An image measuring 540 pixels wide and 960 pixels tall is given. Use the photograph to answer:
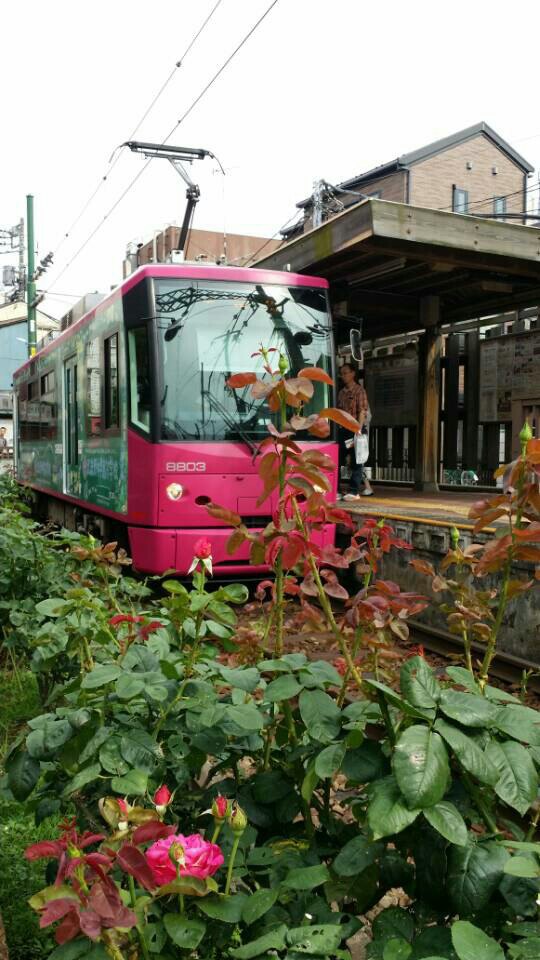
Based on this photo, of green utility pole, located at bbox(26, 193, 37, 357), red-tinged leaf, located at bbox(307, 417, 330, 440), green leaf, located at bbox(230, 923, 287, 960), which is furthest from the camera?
green utility pole, located at bbox(26, 193, 37, 357)

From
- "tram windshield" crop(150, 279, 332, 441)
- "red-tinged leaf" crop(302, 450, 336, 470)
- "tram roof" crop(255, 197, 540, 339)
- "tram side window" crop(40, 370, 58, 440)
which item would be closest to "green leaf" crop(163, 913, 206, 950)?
"red-tinged leaf" crop(302, 450, 336, 470)

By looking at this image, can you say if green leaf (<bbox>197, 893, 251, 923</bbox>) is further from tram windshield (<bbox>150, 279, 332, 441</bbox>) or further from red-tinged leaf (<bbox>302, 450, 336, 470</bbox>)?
tram windshield (<bbox>150, 279, 332, 441</bbox>)

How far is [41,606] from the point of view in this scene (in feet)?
7.34

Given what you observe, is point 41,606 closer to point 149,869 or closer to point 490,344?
point 149,869

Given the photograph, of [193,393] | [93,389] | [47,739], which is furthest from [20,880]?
[93,389]

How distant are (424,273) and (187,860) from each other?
9538 millimetres

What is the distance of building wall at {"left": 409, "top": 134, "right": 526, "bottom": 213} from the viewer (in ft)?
104

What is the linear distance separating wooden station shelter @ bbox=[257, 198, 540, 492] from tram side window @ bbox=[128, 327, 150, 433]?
2302 millimetres

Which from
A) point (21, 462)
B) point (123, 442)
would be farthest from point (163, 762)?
point (21, 462)

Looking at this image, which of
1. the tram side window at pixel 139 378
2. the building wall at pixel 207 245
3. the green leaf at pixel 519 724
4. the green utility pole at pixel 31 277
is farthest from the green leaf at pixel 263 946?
the green utility pole at pixel 31 277

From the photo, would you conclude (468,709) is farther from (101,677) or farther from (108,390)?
(108,390)

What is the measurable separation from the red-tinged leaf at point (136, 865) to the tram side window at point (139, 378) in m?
6.25

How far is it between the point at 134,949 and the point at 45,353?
42.8 ft

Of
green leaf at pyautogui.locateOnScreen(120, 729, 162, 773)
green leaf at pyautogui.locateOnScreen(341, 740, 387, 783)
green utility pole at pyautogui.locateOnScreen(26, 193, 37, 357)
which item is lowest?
green leaf at pyautogui.locateOnScreen(120, 729, 162, 773)
